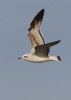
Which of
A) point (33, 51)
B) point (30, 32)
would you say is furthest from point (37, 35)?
point (33, 51)

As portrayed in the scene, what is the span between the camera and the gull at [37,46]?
2231 centimetres

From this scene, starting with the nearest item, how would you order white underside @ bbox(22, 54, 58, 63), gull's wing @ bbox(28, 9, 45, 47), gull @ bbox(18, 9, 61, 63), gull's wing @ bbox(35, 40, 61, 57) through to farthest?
gull's wing @ bbox(35, 40, 61, 57) < gull @ bbox(18, 9, 61, 63) < white underside @ bbox(22, 54, 58, 63) < gull's wing @ bbox(28, 9, 45, 47)

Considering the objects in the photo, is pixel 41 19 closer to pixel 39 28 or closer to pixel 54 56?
pixel 39 28

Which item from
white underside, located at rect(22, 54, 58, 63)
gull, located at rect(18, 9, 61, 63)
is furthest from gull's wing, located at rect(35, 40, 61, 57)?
white underside, located at rect(22, 54, 58, 63)

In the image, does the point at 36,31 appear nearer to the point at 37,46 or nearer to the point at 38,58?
the point at 38,58

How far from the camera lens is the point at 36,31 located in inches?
1027

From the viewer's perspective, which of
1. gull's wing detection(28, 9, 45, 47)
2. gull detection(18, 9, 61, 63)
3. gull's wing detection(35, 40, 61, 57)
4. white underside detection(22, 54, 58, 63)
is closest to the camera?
gull's wing detection(35, 40, 61, 57)

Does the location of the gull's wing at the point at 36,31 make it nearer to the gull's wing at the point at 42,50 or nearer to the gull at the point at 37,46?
the gull at the point at 37,46

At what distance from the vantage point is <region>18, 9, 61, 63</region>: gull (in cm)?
A: 2231

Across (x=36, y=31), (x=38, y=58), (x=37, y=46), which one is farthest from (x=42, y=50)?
(x=36, y=31)

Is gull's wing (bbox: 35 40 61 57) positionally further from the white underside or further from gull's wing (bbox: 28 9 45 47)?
gull's wing (bbox: 28 9 45 47)

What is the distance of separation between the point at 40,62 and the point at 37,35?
288 cm

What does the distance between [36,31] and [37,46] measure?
144 inches

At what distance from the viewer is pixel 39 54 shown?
2311 centimetres
